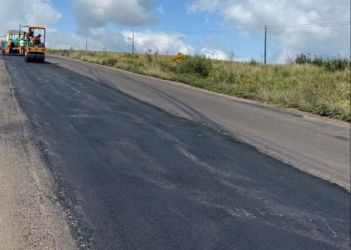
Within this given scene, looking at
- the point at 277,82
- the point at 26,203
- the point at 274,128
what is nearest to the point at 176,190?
the point at 26,203

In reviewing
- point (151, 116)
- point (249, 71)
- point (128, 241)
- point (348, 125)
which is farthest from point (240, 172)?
point (249, 71)

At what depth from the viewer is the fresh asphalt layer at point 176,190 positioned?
530cm

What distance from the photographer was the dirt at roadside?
15.6 ft

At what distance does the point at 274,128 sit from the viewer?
1332cm

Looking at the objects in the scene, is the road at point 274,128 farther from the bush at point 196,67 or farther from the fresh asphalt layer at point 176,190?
the bush at point 196,67

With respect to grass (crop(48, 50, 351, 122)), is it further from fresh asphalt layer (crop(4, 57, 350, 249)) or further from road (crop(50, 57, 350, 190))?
fresh asphalt layer (crop(4, 57, 350, 249))

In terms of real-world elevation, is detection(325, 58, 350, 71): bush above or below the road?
above

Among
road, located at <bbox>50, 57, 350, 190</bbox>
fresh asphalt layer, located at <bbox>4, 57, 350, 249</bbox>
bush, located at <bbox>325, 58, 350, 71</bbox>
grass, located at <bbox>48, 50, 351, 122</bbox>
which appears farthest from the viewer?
bush, located at <bbox>325, 58, 350, 71</bbox>

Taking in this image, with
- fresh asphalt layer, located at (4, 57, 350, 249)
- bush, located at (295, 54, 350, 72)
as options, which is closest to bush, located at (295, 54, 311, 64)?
bush, located at (295, 54, 350, 72)

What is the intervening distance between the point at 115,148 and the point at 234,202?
2.92 metres

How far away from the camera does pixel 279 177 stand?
8125 mm

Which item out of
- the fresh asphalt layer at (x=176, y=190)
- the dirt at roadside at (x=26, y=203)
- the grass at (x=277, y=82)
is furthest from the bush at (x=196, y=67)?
the dirt at roadside at (x=26, y=203)

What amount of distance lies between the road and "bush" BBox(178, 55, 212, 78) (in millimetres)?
11511

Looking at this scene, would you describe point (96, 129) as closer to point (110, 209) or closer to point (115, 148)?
point (115, 148)
